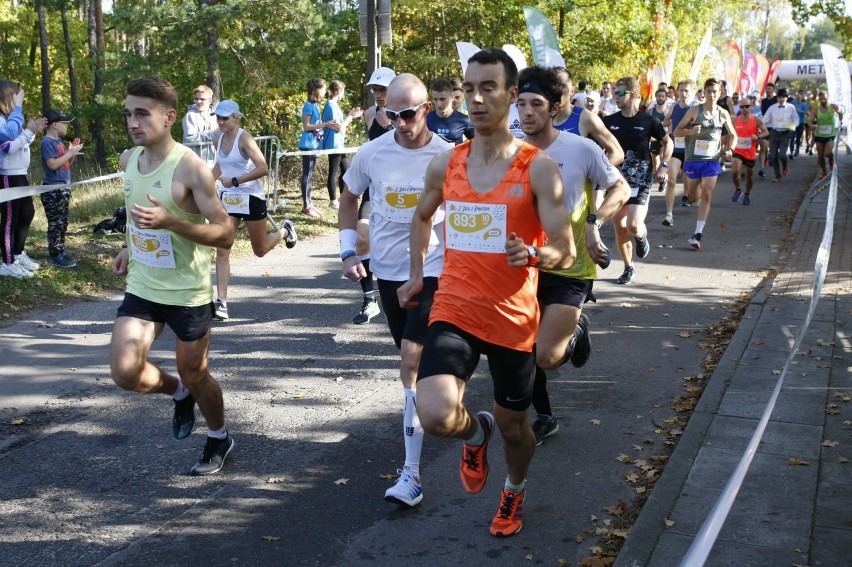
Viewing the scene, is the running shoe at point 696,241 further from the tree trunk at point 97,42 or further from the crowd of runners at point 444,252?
the tree trunk at point 97,42

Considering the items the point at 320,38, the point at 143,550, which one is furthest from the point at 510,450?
the point at 320,38

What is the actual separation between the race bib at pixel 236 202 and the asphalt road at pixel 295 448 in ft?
3.10

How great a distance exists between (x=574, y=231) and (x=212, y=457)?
2.31 meters

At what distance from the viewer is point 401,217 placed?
5.16 meters

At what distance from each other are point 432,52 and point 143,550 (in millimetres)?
24312

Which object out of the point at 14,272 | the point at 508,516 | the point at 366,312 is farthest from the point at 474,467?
the point at 14,272

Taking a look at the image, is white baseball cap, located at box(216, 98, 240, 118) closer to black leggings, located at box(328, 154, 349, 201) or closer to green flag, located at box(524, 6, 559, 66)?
green flag, located at box(524, 6, 559, 66)

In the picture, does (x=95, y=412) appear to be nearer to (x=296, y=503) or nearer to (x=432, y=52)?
(x=296, y=503)

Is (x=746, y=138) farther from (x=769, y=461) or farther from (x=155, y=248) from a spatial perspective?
(x=155, y=248)

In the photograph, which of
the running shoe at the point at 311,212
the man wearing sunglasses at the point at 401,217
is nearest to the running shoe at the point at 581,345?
the man wearing sunglasses at the point at 401,217

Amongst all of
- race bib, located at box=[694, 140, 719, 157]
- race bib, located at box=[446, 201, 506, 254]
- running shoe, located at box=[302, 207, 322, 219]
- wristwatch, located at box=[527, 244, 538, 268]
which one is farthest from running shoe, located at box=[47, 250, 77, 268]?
race bib, located at box=[694, 140, 719, 157]

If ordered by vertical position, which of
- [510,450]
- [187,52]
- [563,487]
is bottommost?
[563,487]

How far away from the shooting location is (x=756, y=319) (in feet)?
27.7

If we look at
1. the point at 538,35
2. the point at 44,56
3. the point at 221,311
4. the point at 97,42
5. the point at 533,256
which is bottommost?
the point at 221,311
